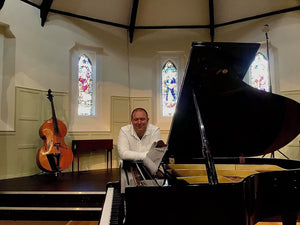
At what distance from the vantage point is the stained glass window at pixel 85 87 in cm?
593

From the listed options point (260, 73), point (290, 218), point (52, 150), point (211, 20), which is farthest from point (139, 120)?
point (211, 20)

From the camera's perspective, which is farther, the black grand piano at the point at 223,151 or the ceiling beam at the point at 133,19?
the ceiling beam at the point at 133,19

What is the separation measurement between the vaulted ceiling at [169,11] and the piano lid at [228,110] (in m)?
4.64

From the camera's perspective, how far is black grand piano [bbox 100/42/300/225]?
4.05ft

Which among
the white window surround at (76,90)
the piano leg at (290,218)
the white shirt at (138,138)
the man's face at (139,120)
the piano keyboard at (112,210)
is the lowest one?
the piano leg at (290,218)

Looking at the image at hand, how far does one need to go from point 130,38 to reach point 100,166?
3410 millimetres

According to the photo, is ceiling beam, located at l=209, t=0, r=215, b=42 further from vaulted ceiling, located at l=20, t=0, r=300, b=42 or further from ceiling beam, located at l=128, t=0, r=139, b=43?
ceiling beam, located at l=128, t=0, r=139, b=43

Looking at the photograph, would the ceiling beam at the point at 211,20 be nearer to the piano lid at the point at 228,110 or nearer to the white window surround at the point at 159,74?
the white window surround at the point at 159,74

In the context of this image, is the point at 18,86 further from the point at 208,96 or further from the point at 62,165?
the point at 208,96

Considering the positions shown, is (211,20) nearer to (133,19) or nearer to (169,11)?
(169,11)

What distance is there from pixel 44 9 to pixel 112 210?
519cm

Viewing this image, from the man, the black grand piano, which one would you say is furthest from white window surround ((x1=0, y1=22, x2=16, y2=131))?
the black grand piano

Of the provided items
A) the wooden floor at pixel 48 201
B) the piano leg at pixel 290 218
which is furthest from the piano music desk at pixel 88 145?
the piano leg at pixel 290 218

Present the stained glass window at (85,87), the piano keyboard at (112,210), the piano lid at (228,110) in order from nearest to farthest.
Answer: the piano keyboard at (112,210)
the piano lid at (228,110)
the stained glass window at (85,87)
